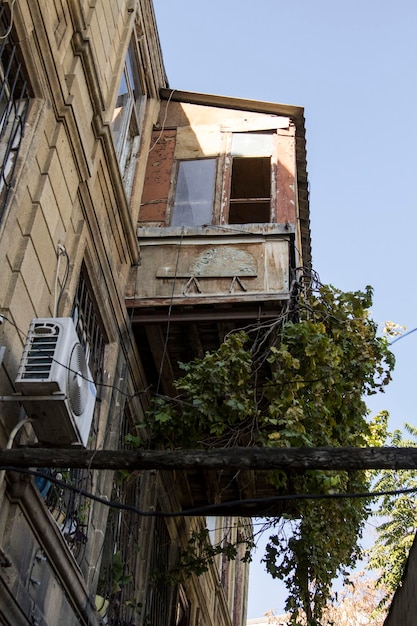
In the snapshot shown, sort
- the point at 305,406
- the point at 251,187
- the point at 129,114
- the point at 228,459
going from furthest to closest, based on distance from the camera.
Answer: the point at 251,187 → the point at 129,114 → the point at 305,406 → the point at 228,459

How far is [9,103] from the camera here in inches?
267

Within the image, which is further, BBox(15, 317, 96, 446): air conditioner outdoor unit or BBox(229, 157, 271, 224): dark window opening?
BBox(229, 157, 271, 224): dark window opening

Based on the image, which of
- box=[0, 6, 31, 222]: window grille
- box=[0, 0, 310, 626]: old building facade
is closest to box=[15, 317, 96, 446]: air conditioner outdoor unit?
box=[0, 0, 310, 626]: old building facade

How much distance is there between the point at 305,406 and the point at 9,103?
4.16 metres

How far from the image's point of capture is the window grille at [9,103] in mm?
6414

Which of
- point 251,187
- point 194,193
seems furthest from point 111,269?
point 251,187

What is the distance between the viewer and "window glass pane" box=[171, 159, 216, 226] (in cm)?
1062

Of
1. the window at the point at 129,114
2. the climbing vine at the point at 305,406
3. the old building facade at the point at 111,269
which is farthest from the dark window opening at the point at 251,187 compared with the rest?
the climbing vine at the point at 305,406

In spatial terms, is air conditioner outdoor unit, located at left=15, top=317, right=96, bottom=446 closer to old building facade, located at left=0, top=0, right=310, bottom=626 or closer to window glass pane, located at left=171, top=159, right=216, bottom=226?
old building facade, located at left=0, top=0, right=310, bottom=626

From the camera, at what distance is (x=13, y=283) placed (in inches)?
238

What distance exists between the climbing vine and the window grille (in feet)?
9.52

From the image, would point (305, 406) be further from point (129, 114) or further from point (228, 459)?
point (129, 114)

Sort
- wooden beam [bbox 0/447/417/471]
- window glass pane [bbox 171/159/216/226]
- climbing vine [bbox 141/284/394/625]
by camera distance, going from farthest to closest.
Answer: window glass pane [bbox 171/159/216/226] → climbing vine [bbox 141/284/394/625] → wooden beam [bbox 0/447/417/471]

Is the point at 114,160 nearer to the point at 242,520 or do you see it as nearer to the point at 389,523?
the point at 242,520
